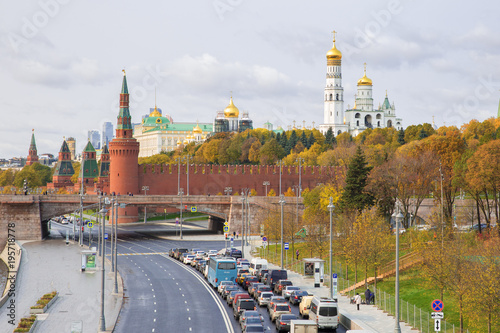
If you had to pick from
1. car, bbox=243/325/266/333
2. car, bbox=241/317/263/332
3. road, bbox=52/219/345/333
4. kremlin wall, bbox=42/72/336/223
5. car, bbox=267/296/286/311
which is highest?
kremlin wall, bbox=42/72/336/223

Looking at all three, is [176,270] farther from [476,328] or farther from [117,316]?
[476,328]

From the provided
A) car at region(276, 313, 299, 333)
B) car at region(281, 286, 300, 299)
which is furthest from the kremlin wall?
car at region(276, 313, 299, 333)

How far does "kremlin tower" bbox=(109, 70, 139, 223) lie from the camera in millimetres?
119375

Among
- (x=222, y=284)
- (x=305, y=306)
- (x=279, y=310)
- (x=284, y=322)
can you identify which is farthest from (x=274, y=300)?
(x=222, y=284)

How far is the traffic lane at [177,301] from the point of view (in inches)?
1563

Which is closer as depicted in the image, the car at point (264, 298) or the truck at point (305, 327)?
the truck at point (305, 327)

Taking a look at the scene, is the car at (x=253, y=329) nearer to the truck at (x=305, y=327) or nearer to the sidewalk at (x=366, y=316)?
the truck at (x=305, y=327)

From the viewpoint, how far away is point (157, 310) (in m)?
44.0

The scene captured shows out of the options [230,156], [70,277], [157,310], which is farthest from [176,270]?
[230,156]

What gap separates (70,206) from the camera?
96.1 m

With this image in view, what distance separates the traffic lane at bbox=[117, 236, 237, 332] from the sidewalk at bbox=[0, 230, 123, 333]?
1.63m

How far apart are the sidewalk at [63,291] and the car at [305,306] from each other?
10.2 m

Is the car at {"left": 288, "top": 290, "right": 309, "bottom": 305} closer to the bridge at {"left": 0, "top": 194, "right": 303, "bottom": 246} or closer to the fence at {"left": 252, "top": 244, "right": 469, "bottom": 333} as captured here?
the fence at {"left": 252, "top": 244, "right": 469, "bottom": 333}

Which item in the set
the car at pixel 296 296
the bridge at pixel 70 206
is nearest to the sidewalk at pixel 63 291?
the car at pixel 296 296
